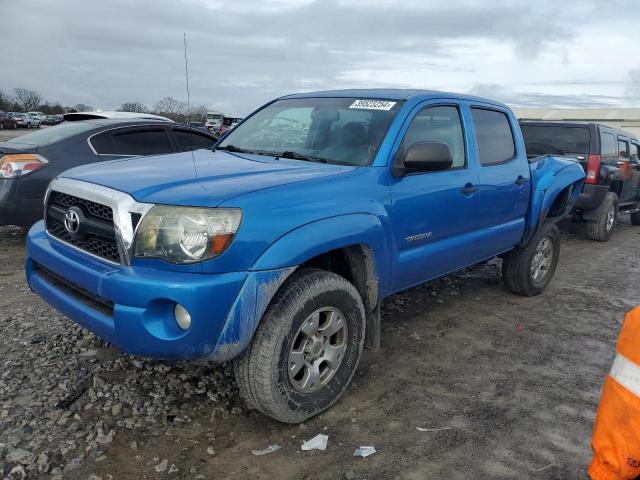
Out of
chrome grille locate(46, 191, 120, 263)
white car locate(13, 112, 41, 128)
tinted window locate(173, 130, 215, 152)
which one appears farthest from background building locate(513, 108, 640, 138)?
white car locate(13, 112, 41, 128)

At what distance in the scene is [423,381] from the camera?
3428 mm

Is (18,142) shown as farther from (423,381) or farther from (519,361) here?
(519,361)

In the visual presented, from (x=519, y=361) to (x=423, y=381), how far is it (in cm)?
86

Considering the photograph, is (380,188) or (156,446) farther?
(380,188)

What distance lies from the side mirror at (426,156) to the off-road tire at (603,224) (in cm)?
621

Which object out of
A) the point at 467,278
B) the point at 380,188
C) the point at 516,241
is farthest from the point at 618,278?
the point at 380,188

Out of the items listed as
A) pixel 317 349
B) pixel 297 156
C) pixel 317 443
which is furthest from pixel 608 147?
pixel 317 443

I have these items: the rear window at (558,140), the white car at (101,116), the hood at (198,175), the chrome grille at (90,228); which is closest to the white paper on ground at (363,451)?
the hood at (198,175)

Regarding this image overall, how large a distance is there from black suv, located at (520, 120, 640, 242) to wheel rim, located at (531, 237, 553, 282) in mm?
3004

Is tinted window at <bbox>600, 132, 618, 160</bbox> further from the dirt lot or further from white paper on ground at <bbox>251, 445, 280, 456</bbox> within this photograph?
white paper on ground at <bbox>251, 445, 280, 456</bbox>

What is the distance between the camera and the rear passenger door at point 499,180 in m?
4.13

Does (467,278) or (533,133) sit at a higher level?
(533,133)

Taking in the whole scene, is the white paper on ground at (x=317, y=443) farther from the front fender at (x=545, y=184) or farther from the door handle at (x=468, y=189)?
the front fender at (x=545, y=184)

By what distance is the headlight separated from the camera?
2.40m
